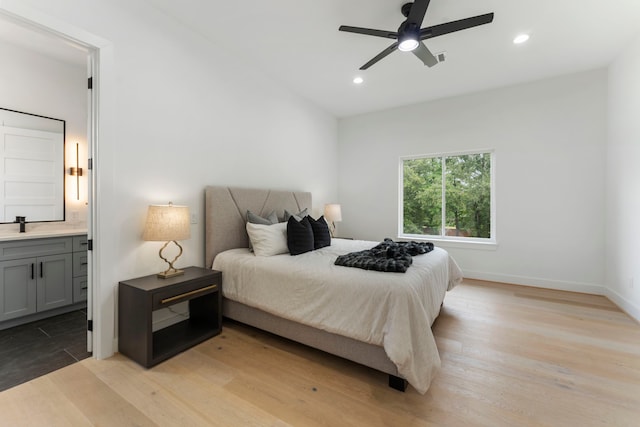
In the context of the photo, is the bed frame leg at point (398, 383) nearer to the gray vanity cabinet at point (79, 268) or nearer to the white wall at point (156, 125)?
the white wall at point (156, 125)

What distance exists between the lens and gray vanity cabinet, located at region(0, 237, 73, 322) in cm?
255

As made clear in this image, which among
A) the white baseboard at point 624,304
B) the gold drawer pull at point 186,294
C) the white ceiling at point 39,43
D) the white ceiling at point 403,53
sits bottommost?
the white baseboard at point 624,304

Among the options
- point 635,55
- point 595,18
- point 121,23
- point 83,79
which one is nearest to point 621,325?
point 635,55

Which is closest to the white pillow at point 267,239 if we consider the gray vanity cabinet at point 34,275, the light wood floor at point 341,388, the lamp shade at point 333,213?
the light wood floor at point 341,388

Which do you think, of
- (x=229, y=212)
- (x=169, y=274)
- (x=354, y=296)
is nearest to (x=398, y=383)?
(x=354, y=296)

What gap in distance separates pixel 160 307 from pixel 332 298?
1.28m

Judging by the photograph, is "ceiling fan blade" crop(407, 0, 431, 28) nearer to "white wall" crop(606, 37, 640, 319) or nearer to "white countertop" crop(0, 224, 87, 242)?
"white wall" crop(606, 37, 640, 319)

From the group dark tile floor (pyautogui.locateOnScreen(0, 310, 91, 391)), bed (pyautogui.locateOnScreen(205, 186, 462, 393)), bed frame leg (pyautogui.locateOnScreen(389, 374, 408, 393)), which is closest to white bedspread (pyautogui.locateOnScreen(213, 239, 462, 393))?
bed (pyautogui.locateOnScreen(205, 186, 462, 393))

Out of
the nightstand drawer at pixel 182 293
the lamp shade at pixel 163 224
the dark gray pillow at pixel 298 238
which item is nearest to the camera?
the nightstand drawer at pixel 182 293

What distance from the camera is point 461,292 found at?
12.1 ft

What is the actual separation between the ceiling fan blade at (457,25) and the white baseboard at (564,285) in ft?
10.6

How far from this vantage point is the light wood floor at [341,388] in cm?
153

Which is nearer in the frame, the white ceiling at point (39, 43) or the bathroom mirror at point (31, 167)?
the white ceiling at point (39, 43)

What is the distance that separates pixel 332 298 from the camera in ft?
6.56
